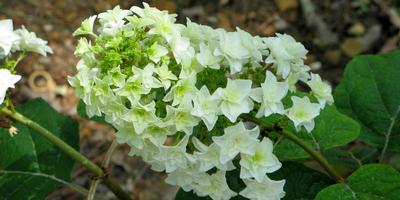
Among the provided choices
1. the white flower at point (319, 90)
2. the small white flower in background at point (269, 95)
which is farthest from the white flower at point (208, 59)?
the white flower at point (319, 90)

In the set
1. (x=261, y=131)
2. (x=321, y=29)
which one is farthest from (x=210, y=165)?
(x=321, y=29)

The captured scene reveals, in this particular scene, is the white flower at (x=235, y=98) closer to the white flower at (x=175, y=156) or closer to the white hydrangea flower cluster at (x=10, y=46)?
the white flower at (x=175, y=156)

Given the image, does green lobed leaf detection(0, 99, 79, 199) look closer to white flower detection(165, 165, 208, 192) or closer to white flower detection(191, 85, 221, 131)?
white flower detection(165, 165, 208, 192)

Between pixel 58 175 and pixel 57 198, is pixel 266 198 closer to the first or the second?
pixel 58 175

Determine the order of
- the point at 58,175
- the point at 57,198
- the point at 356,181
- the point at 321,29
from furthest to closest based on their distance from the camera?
the point at 321,29 → the point at 57,198 → the point at 58,175 → the point at 356,181

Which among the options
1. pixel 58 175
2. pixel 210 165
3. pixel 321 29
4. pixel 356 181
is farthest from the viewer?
pixel 321 29

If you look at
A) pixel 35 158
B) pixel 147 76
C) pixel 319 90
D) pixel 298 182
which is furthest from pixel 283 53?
pixel 35 158
